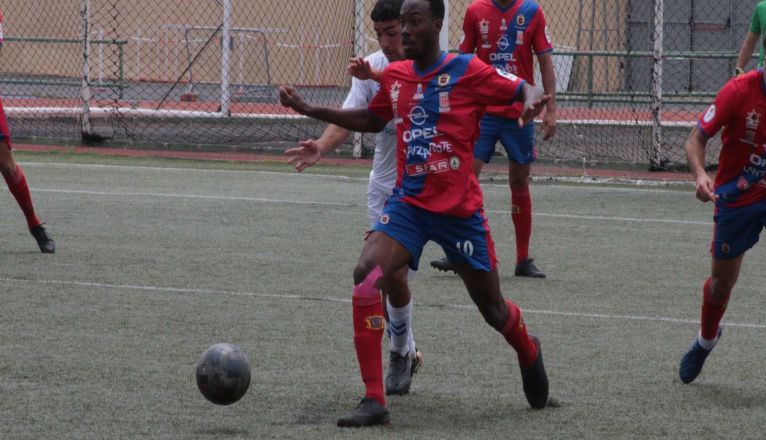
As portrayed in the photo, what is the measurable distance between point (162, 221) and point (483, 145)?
11.2ft

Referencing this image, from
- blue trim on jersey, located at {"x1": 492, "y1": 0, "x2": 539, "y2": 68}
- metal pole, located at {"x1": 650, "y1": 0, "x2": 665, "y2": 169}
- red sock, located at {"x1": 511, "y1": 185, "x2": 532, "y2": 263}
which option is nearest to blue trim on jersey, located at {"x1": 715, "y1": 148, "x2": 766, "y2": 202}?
red sock, located at {"x1": 511, "y1": 185, "x2": 532, "y2": 263}

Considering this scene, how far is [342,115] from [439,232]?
746 mm

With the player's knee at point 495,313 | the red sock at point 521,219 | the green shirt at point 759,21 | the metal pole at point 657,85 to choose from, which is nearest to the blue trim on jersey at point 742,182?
the player's knee at point 495,313

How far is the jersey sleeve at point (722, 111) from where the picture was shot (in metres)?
5.96

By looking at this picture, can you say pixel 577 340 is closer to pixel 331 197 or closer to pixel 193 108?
pixel 331 197

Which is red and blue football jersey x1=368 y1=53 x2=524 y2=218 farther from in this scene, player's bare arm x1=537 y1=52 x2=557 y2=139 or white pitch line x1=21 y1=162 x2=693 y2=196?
white pitch line x1=21 y1=162 x2=693 y2=196

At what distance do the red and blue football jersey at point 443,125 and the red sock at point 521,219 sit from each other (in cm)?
384

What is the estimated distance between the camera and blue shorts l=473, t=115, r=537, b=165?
9.64m

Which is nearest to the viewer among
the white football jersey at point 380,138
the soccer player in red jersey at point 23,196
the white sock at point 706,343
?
the white sock at point 706,343

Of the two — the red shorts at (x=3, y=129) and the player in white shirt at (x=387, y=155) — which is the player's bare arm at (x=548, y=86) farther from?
the red shorts at (x=3, y=129)

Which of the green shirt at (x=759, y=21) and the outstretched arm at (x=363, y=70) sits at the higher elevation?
the outstretched arm at (x=363, y=70)

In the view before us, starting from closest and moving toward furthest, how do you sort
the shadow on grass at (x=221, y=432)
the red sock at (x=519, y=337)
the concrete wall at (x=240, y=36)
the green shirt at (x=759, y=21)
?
the shadow on grass at (x=221, y=432), the red sock at (x=519, y=337), the green shirt at (x=759, y=21), the concrete wall at (x=240, y=36)

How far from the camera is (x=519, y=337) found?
229 inches

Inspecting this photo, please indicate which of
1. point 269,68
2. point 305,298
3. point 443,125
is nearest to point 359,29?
point 305,298
